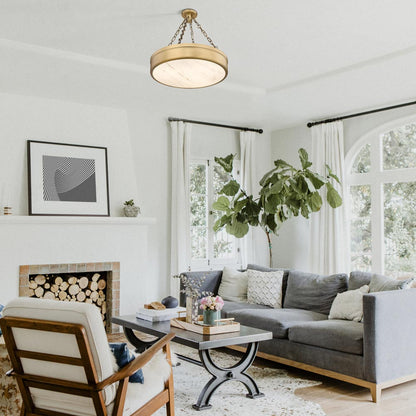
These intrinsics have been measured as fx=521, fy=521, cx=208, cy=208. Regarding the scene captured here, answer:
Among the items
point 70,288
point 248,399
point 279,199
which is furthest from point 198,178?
point 248,399

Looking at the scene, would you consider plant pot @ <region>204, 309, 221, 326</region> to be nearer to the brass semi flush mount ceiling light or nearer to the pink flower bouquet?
the pink flower bouquet

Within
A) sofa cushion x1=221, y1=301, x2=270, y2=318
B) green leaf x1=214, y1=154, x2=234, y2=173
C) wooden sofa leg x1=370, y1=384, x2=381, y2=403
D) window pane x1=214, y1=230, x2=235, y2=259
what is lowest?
wooden sofa leg x1=370, y1=384, x2=381, y2=403

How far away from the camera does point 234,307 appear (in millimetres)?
5168

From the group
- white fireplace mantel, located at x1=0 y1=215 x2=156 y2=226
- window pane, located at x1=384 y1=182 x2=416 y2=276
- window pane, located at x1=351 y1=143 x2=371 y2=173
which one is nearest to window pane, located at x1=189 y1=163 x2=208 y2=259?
white fireplace mantel, located at x1=0 y1=215 x2=156 y2=226

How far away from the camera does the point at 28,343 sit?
97.2 inches

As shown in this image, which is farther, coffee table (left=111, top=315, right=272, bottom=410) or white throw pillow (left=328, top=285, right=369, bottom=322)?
white throw pillow (left=328, top=285, right=369, bottom=322)

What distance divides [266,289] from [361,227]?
5.87 feet

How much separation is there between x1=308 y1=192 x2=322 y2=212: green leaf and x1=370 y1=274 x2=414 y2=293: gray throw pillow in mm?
1765

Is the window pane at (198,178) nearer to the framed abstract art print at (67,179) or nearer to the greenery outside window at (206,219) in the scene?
the greenery outside window at (206,219)

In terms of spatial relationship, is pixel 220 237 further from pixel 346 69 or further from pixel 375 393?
pixel 375 393

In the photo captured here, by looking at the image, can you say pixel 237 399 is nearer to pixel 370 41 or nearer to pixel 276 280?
pixel 276 280

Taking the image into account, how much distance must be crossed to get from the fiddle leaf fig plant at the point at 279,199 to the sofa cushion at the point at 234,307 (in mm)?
1268

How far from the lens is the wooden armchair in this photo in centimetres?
231

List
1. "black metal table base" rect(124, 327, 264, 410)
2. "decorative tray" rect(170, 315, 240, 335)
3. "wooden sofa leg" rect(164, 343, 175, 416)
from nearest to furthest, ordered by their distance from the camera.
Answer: "wooden sofa leg" rect(164, 343, 175, 416) < "black metal table base" rect(124, 327, 264, 410) < "decorative tray" rect(170, 315, 240, 335)
